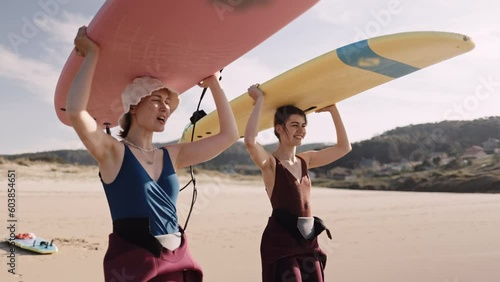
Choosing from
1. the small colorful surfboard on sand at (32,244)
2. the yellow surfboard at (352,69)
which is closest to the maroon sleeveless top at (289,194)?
the yellow surfboard at (352,69)

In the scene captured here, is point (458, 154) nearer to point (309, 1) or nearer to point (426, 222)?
point (426, 222)

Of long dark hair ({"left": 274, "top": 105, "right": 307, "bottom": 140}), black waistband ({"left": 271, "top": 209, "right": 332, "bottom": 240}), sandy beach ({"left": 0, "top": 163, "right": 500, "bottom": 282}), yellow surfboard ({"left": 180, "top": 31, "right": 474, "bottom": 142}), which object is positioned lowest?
sandy beach ({"left": 0, "top": 163, "right": 500, "bottom": 282})

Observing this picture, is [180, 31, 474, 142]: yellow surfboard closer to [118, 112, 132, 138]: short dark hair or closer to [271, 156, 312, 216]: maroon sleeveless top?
[271, 156, 312, 216]: maroon sleeveless top

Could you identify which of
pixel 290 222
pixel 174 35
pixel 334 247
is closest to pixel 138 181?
pixel 174 35

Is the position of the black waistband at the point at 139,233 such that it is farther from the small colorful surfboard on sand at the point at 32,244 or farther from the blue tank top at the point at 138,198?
the small colorful surfboard on sand at the point at 32,244

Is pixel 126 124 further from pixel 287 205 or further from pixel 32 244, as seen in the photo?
pixel 32 244

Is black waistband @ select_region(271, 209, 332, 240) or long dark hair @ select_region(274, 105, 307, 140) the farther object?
long dark hair @ select_region(274, 105, 307, 140)

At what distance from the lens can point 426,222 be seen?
9742mm

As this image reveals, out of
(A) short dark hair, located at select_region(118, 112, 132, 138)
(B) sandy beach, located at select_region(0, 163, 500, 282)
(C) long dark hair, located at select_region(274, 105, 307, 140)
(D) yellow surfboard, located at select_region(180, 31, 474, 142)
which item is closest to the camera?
(A) short dark hair, located at select_region(118, 112, 132, 138)

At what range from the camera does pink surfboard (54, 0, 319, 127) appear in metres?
1.70

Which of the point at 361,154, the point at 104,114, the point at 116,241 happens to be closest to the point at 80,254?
the point at 104,114

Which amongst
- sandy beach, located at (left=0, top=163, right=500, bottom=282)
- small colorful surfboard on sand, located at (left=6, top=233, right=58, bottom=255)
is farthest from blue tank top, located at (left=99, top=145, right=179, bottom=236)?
small colorful surfboard on sand, located at (left=6, top=233, right=58, bottom=255)

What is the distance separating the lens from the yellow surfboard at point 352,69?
93.9 inches

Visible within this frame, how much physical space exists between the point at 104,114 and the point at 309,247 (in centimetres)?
135
